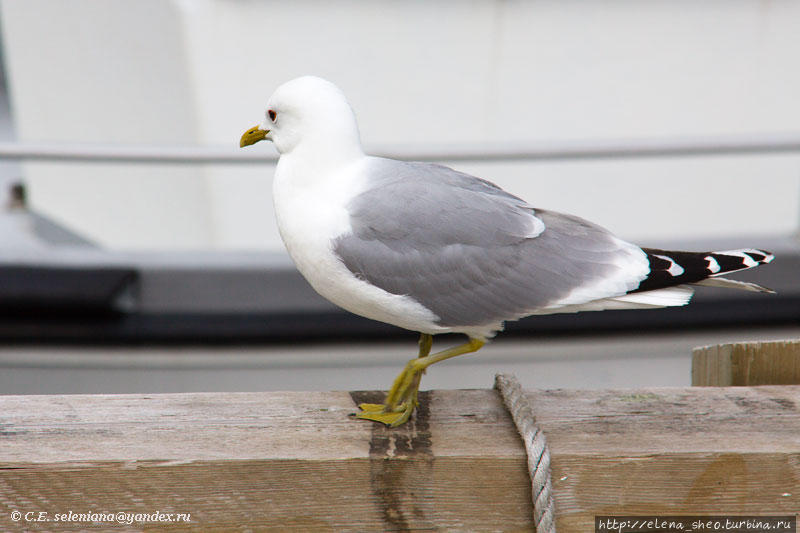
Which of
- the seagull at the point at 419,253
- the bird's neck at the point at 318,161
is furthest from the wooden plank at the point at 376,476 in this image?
→ the bird's neck at the point at 318,161

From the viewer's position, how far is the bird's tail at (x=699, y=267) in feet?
3.61

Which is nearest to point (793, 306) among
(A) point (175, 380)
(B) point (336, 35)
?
(B) point (336, 35)

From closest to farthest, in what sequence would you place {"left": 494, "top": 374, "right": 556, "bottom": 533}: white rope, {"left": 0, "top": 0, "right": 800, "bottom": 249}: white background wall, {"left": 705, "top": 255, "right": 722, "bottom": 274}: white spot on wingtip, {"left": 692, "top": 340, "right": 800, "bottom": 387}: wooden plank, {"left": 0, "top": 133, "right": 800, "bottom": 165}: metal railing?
1. {"left": 494, "top": 374, "right": 556, "bottom": 533}: white rope
2. {"left": 705, "top": 255, "right": 722, "bottom": 274}: white spot on wingtip
3. {"left": 692, "top": 340, "right": 800, "bottom": 387}: wooden plank
4. {"left": 0, "top": 133, "right": 800, "bottom": 165}: metal railing
5. {"left": 0, "top": 0, "right": 800, "bottom": 249}: white background wall

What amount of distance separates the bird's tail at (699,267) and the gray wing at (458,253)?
0.03 metres

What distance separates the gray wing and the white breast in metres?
0.01

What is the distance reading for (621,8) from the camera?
2.31m

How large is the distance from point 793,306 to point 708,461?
138 cm

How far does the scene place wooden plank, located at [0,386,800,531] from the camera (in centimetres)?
92

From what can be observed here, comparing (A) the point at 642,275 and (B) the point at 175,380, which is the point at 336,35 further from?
(A) the point at 642,275

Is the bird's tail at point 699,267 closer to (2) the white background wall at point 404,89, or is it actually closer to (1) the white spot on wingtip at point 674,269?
(1) the white spot on wingtip at point 674,269

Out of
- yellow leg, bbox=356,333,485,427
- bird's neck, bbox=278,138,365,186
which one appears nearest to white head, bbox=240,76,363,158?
bird's neck, bbox=278,138,365,186

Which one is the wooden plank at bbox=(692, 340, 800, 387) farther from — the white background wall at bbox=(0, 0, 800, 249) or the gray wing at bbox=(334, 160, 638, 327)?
the white background wall at bbox=(0, 0, 800, 249)

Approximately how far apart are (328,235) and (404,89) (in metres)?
1.26

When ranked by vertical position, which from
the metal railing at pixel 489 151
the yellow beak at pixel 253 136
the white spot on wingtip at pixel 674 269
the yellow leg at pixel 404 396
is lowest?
the yellow leg at pixel 404 396
